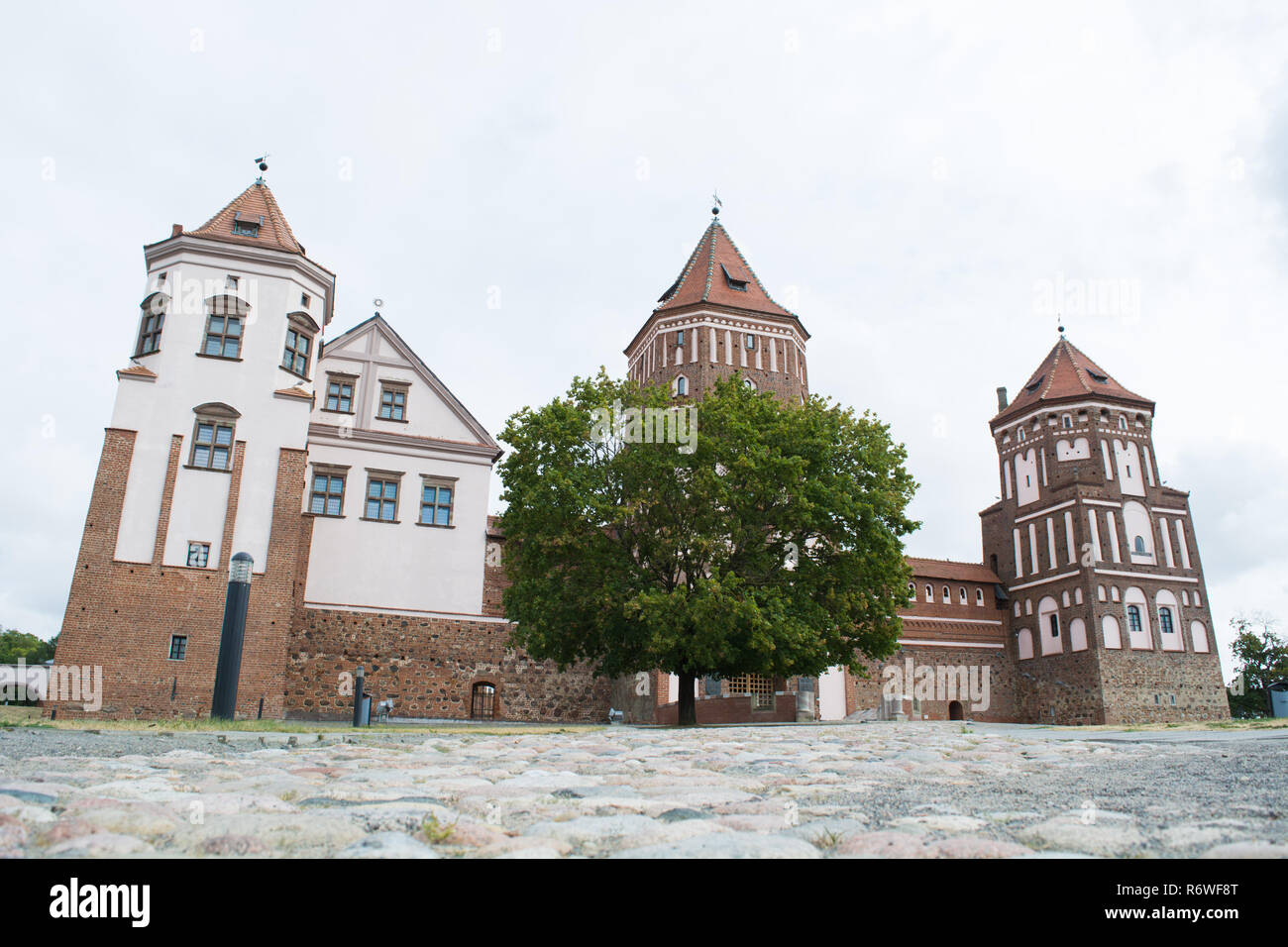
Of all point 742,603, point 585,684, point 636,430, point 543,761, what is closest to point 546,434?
point 636,430

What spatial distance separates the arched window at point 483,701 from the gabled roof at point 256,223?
50.6 ft

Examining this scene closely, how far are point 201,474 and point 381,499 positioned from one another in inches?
228

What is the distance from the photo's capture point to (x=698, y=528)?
74.6 feet

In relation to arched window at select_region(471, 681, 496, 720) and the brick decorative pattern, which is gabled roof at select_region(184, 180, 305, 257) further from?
arched window at select_region(471, 681, 496, 720)

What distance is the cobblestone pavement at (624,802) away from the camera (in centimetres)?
341

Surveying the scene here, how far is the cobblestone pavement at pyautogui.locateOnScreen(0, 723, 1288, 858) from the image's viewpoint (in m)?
3.41

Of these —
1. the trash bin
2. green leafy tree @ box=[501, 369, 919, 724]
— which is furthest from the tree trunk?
the trash bin

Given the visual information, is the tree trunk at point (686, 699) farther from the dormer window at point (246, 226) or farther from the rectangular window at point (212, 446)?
the dormer window at point (246, 226)

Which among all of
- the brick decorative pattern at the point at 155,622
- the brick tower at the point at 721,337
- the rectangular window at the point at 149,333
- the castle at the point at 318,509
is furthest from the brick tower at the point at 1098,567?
the rectangular window at the point at 149,333

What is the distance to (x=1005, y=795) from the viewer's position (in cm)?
541

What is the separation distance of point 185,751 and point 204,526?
18.0 metres

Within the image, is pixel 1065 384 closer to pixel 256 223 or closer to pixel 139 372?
pixel 256 223

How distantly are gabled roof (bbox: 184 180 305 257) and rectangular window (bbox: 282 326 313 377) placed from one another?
2.62 meters
